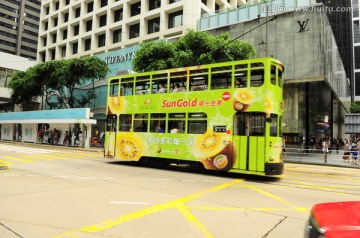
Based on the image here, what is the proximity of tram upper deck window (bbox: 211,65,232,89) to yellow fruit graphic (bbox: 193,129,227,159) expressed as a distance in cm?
184

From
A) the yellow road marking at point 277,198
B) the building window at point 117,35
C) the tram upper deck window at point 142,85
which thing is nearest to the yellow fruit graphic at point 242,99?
Result: the yellow road marking at point 277,198

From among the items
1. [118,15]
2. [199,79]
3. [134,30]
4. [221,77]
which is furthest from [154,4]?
[221,77]

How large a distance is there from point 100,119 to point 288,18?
76.7ft

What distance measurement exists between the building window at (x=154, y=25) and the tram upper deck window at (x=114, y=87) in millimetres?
25899

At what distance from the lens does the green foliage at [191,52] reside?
73.8 ft

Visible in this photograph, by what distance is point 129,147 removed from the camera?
15.0 meters

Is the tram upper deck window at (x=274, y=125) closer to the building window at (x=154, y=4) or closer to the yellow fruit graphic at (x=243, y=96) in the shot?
the yellow fruit graphic at (x=243, y=96)

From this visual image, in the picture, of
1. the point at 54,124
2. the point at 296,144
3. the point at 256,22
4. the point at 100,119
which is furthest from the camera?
the point at 100,119

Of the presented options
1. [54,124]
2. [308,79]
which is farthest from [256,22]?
[54,124]

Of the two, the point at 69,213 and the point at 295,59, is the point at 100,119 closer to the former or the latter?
the point at 295,59

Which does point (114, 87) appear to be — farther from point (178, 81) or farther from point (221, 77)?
point (221, 77)

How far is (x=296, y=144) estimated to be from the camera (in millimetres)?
27250

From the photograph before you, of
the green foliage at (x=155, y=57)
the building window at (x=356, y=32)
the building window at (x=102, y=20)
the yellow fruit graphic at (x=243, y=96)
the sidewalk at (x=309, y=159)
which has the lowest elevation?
the sidewalk at (x=309, y=159)

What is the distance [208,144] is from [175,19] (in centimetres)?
2909
